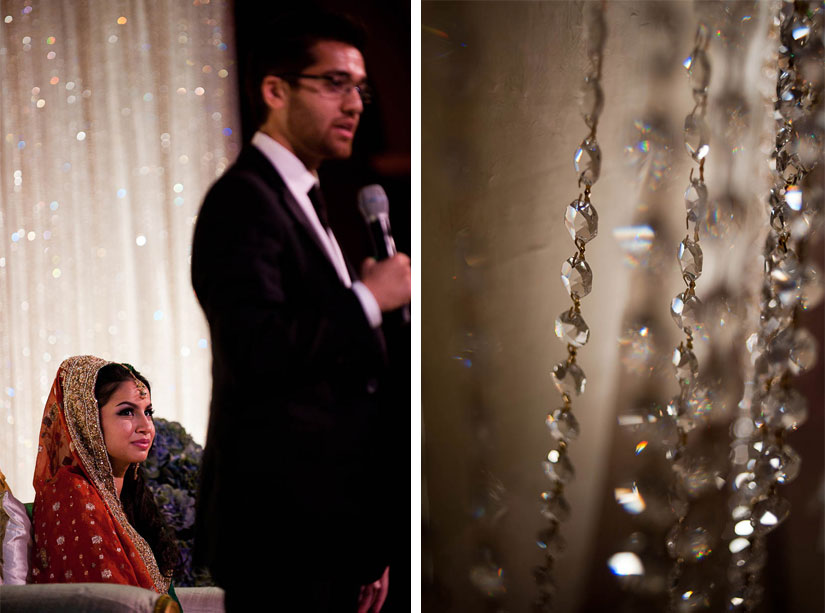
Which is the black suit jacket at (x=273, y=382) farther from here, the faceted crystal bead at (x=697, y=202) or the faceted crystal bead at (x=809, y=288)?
the faceted crystal bead at (x=809, y=288)

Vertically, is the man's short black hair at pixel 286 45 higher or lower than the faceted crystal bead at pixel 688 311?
higher

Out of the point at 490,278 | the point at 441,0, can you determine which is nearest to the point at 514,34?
the point at 441,0

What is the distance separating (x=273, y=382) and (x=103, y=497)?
0.90 feet

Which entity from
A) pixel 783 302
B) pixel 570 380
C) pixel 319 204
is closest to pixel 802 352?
pixel 783 302

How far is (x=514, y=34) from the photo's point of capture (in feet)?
2.78

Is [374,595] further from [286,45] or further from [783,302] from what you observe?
[286,45]

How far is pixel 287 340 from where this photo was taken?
0.75 meters

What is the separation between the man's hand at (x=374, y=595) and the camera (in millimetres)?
805

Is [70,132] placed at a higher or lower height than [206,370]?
higher

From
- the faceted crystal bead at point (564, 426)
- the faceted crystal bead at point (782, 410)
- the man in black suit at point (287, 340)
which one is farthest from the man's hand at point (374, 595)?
the faceted crystal bead at point (782, 410)

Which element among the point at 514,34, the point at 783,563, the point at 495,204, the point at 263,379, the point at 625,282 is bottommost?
the point at 783,563

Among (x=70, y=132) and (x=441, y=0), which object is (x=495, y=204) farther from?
(x=70, y=132)

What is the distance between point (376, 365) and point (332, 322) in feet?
0.28

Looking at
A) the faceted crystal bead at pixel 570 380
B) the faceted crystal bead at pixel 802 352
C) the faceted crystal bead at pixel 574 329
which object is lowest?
→ the faceted crystal bead at pixel 570 380
